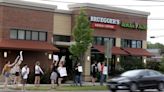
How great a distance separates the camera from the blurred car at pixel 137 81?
1126 inches

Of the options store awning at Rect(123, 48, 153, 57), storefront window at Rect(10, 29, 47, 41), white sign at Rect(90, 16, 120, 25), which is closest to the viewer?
storefront window at Rect(10, 29, 47, 41)

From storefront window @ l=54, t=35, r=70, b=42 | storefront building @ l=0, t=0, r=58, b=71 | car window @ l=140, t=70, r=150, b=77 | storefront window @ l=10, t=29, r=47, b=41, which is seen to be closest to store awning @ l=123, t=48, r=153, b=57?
storefront window @ l=54, t=35, r=70, b=42

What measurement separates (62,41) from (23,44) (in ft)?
21.4

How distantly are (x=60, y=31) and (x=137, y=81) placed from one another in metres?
19.8

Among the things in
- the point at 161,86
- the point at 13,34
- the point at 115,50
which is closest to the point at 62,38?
the point at 115,50

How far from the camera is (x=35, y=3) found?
4362 centimetres

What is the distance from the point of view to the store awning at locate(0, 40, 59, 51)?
134 feet

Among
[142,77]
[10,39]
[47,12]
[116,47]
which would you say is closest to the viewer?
[142,77]

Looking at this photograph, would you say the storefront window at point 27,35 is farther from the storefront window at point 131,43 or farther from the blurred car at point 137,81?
the blurred car at point 137,81

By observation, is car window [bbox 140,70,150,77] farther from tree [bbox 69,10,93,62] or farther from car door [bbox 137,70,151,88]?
tree [bbox 69,10,93,62]

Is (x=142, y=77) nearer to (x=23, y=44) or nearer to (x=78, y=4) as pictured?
(x=23, y=44)

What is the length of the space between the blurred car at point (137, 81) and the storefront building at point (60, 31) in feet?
47.1

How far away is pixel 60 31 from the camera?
47.5 metres

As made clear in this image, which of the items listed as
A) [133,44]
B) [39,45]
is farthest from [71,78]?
[133,44]
